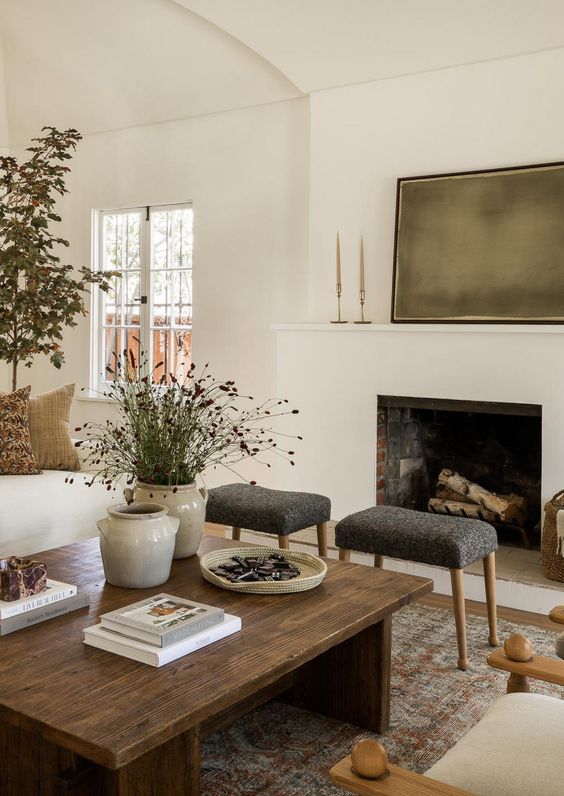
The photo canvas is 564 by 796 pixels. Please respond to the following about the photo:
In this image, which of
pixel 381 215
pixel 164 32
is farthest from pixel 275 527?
pixel 164 32

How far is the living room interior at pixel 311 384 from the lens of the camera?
1.78 meters

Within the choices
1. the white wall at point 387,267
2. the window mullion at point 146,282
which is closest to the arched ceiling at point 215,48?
the white wall at point 387,267

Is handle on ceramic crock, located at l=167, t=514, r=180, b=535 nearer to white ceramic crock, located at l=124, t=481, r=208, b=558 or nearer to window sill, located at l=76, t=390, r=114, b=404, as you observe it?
white ceramic crock, located at l=124, t=481, r=208, b=558

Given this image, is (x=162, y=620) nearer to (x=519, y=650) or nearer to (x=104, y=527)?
(x=104, y=527)

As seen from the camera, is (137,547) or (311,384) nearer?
(137,547)

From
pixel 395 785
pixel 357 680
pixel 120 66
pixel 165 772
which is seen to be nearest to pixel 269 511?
pixel 357 680

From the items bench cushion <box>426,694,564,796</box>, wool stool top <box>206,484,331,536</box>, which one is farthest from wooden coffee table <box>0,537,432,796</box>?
wool stool top <box>206,484,331,536</box>

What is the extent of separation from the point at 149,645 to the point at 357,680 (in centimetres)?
89

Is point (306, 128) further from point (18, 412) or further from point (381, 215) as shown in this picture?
point (18, 412)

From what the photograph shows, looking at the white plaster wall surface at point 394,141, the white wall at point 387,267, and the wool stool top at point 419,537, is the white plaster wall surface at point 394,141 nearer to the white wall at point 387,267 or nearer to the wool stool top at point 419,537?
the white wall at point 387,267

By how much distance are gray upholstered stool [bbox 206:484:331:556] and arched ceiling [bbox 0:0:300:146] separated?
2724 mm

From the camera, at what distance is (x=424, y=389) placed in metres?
4.22

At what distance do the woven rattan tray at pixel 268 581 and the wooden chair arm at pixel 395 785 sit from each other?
2.92 feet

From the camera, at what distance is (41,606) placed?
1.98 m
